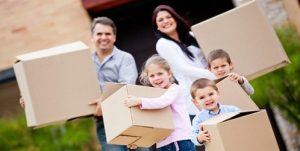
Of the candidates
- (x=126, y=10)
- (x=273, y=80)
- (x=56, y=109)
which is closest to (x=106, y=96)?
(x=56, y=109)

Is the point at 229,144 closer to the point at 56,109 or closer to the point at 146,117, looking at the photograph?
the point at 146,117

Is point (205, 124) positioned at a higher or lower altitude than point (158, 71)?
lower

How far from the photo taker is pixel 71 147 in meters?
6.20

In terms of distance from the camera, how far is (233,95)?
12.4 feet

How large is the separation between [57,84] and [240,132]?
1371mm

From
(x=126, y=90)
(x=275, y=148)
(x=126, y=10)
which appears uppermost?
(x=126, y=10)

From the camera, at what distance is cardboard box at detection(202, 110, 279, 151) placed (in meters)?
3.22

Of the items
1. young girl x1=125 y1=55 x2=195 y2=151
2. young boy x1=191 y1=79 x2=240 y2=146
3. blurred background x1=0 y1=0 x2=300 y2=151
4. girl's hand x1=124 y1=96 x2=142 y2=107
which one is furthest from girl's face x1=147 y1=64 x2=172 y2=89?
blurred background x1=0 y1=0 x2=300 y2=151

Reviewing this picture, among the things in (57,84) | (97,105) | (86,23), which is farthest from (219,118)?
(86,23)

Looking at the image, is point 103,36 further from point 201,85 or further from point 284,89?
point 284,89

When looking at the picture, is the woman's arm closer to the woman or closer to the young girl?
the woman

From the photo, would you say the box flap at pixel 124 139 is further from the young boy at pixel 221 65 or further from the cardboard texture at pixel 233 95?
the young boy at pixel 221 65

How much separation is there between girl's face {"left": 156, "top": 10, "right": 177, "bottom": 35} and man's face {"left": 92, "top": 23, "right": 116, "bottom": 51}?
32cm

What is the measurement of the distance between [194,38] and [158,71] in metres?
0.70
